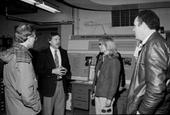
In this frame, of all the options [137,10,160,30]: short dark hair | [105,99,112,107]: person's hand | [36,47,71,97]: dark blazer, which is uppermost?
[137,10,160,30]: short dark hair

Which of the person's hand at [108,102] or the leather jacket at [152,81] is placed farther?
the person's hand at [108,102]

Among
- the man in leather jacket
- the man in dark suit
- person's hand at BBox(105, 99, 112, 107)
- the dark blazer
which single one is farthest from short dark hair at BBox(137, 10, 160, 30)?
the dark blazer

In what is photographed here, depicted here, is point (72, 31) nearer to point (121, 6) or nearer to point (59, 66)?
point (121, 6)

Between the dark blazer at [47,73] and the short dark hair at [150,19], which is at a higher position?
the short dark hair at [150,19]

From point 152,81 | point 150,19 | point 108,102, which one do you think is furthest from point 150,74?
point 108,102

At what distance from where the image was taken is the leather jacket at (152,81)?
1.29 meters

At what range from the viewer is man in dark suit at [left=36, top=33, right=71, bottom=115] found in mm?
2911

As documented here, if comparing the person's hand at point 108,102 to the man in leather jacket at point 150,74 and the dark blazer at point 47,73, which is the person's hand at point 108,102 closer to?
the dark blazer at point 47,73

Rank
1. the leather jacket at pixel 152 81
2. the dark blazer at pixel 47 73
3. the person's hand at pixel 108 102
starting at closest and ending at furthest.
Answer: the leather jacket at pixel 152 81
the person's hand at pixel 108 102
the dark blazer at pixel 47 73

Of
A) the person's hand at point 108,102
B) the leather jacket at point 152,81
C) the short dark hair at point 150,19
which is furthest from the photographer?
the person's hand at point 108,102

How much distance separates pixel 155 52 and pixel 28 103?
1.25 metres

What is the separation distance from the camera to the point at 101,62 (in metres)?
2.75

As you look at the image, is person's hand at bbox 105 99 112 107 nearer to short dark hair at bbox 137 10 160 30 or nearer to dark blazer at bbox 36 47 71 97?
→ dark blazer at bbox 36 47 71 97

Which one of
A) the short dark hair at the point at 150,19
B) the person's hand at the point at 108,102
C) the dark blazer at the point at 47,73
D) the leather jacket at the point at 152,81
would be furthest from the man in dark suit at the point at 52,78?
the short dark hair at the point at 150,19
